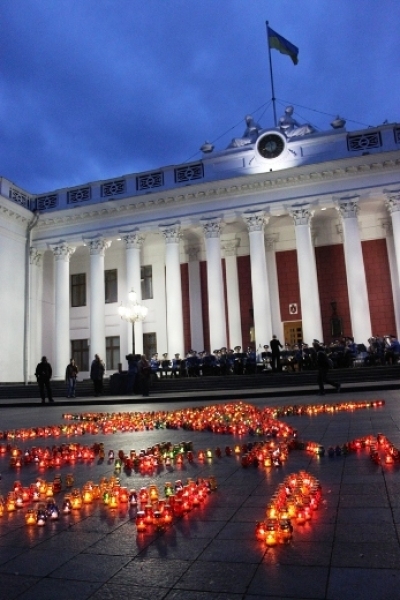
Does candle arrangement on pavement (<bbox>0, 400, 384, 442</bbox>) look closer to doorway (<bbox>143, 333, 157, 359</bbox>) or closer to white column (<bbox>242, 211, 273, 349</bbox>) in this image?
white column (<bbox>242, 211, 273, 349</bbox>)

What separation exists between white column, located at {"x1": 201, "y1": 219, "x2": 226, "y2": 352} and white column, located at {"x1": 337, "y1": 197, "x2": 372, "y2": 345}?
244 inches

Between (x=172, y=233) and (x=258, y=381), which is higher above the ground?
(x=172, y=233)

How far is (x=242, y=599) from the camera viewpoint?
6.47ft

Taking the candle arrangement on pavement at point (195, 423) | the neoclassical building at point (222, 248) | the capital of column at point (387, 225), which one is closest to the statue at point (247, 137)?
the neoclassical building at point (222, 248)

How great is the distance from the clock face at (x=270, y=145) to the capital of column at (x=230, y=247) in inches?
226

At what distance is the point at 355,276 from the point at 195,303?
32.4 ft

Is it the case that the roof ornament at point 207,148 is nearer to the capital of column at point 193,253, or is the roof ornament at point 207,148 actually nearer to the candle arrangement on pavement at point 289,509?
the capital of column at point 193,253

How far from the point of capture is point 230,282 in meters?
27.7

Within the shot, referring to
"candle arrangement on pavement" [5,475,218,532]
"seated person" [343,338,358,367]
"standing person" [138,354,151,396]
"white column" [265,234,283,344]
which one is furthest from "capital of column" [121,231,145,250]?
"candle arrangement on pavement" [5,475,218,532]

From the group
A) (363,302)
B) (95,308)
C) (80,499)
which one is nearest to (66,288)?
(95,308)

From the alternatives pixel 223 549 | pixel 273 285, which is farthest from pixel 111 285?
pixel 223 549

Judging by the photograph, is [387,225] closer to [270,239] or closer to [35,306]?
[270,239]

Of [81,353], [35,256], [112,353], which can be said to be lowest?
[112,353]

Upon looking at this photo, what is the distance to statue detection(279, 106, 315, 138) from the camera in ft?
79.3
